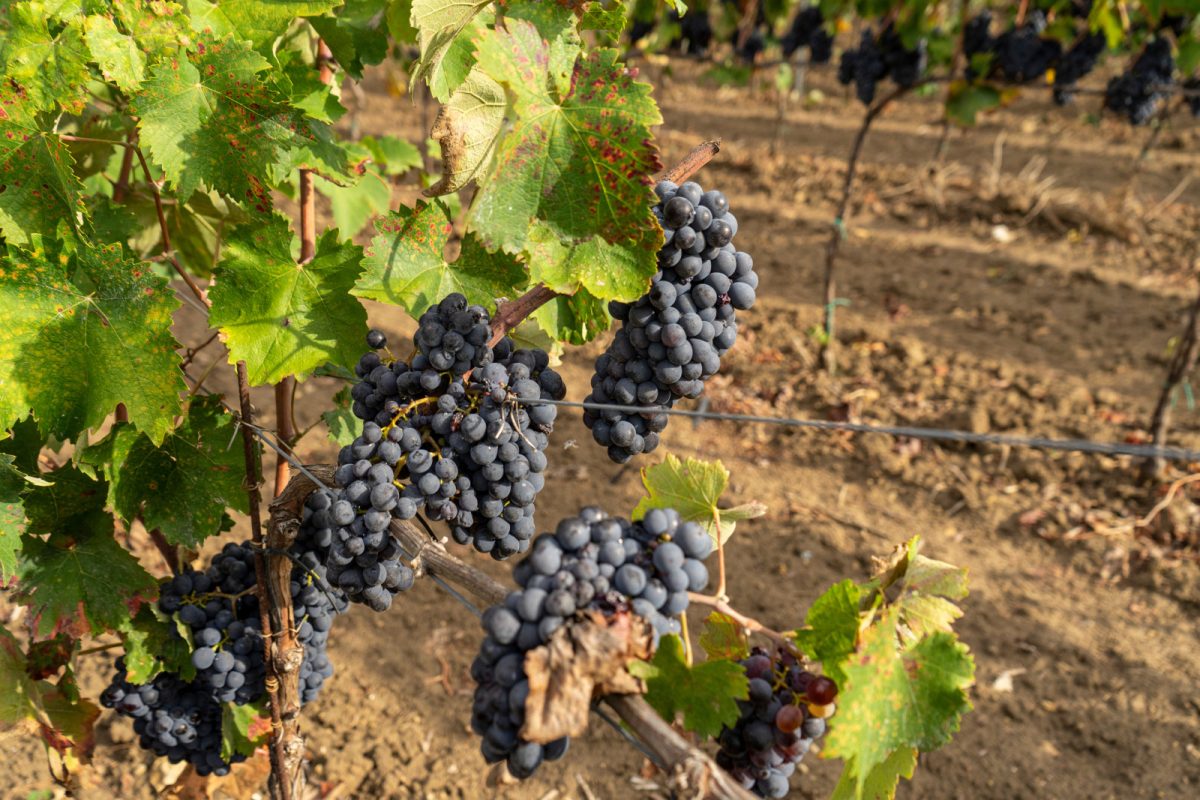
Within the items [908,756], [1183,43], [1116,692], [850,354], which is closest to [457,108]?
[908,756]

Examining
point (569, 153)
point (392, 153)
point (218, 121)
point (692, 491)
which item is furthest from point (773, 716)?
point (392, 153)

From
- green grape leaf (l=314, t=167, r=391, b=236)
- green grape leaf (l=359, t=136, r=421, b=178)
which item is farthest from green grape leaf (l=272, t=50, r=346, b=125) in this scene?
green grape leaf (l=359, t=136, r=421, b=178)

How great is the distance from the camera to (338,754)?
3.12 meters

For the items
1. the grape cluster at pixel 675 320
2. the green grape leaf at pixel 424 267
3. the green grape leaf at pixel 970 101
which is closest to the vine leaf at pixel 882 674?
the grape cluster at pixel 675 320

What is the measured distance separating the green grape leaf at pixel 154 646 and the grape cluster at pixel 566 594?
1218 mm

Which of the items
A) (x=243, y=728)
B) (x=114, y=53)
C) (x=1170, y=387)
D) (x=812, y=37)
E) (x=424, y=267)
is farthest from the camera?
(x=812, y=37)

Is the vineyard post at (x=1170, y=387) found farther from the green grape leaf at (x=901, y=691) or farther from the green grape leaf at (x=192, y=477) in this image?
the green grape leaf at (x=192, y=477)

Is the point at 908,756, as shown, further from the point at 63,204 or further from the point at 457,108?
the point at 63,204

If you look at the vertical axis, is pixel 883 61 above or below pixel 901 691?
below

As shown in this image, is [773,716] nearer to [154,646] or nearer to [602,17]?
[602,17]

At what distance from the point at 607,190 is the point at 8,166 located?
109 centimetres

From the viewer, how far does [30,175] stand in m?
1.61

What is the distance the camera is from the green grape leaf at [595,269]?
1330 millimetres

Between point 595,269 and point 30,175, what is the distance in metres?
1.07
